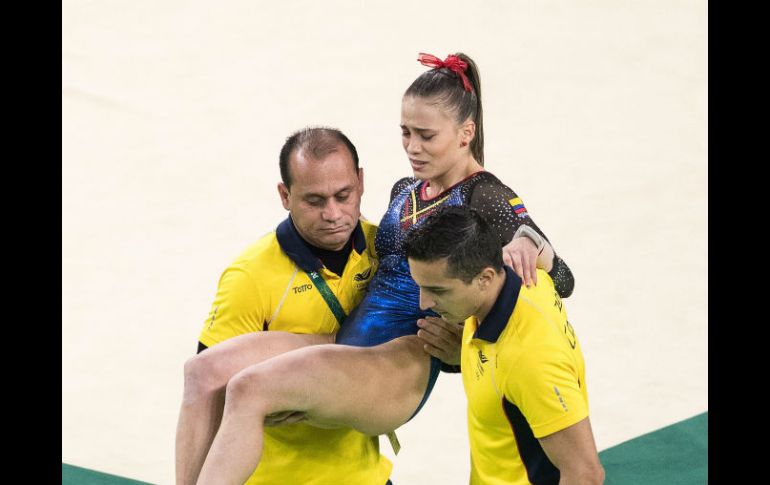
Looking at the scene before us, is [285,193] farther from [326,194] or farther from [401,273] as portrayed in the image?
[401,273]

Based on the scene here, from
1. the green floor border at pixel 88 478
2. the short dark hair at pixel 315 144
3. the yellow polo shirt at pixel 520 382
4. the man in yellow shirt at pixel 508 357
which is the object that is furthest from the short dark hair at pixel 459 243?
the green floor border at pixel 88 478

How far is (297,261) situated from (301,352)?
1.45ft

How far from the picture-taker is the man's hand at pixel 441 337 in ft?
13.6

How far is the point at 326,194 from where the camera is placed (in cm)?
409

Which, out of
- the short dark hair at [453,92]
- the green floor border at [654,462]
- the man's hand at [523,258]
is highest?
the short dark hair at [453,92]

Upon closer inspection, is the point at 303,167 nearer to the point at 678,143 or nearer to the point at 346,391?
the point at 346,391

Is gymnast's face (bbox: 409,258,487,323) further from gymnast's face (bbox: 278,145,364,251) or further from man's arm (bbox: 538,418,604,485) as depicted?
gymnast's face (bbox: 278,145,364,251)

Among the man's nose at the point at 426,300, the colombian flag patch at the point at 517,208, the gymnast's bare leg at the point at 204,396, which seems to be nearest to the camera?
the man's nose at the point at 426,300

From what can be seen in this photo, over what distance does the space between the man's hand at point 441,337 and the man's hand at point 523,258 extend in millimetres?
407

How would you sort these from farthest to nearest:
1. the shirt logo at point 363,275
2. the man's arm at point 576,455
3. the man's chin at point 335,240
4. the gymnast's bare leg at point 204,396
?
the shirt logo at point 363,275 < the man's chin at point 335,240 < the gymnast's bare leg at point 204,396 < the man's arm at point 576,455

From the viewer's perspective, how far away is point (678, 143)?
8336 mm

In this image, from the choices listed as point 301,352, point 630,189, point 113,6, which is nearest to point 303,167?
point 301,352

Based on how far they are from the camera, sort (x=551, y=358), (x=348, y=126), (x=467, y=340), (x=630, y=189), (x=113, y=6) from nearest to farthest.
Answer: (x=551, y=358), (x=467, y=340), (x=630, y=189), (x=348, y=126), (x=113, y=6)

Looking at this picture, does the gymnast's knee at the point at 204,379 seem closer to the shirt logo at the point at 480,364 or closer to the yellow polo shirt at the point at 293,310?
the yellow polo shirt at the point at 293,310
